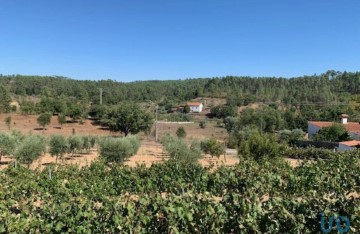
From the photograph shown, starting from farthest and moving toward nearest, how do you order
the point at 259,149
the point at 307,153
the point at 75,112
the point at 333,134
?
the point at 75,112, the point at 333,134, the point at 307,153, the point at 259,149

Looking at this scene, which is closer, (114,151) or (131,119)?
(114,151)

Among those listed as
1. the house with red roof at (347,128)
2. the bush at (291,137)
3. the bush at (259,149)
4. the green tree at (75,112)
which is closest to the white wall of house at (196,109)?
the green tree at (75,112)

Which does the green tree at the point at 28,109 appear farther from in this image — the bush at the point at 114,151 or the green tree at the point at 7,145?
the bush at the point at 114,151

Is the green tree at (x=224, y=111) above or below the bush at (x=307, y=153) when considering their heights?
above

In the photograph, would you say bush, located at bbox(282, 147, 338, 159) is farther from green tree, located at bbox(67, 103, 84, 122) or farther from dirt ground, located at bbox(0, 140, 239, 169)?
green tree, located at bbox(67, 103, 84, 122)

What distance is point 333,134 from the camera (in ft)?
152

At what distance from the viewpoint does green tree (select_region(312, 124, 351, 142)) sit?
45.8 m

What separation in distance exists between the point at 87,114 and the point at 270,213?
60.7 metres

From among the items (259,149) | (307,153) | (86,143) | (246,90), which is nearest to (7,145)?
(86,143)

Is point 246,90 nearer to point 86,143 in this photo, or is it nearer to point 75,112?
point 75,112

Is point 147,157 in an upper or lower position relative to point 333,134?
lower

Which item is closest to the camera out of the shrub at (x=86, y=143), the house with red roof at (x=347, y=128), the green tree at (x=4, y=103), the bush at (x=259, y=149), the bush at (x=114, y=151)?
the bush at (x=114, y=151)

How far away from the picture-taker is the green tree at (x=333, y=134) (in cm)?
4578

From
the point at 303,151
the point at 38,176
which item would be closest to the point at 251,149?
the point at 303,151
